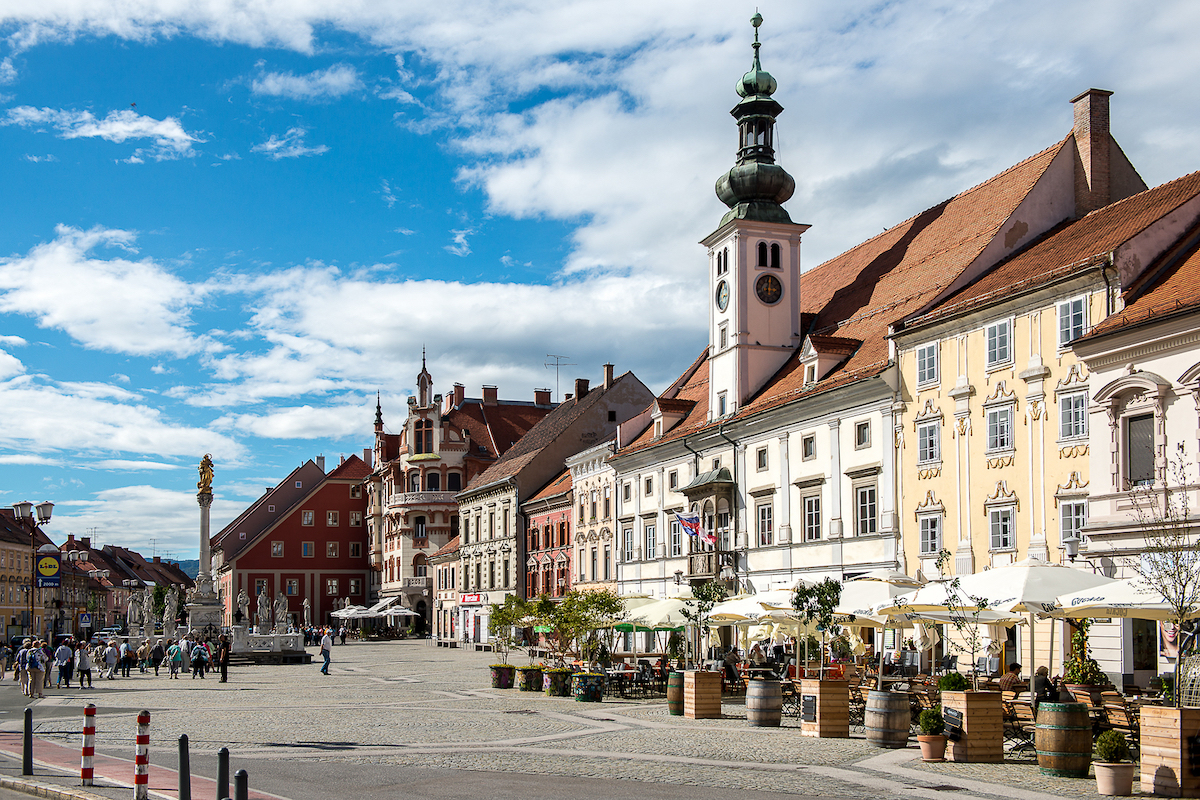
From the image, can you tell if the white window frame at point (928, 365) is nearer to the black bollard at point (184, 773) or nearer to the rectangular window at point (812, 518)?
the rectangular window at point (812, 518)

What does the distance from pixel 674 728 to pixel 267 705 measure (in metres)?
11.6

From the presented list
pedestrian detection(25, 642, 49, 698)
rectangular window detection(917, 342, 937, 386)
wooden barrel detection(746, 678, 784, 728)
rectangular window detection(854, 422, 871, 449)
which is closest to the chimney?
rectangular window detection(917, 342, 937, 386)

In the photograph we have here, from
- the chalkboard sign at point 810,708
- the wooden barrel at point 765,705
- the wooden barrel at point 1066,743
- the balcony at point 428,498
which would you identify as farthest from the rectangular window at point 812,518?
the balcony at point 428,498

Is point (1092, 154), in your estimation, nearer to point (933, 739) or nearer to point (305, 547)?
point (933, 739)

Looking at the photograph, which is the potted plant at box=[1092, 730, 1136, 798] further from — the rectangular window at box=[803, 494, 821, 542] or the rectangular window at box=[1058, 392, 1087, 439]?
the rectangular window at box=[803, 494, 821, 542]

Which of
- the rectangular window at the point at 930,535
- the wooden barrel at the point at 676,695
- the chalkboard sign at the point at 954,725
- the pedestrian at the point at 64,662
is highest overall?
the rectangular window at the point at 930,535

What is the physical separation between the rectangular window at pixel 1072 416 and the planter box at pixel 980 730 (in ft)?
40.5

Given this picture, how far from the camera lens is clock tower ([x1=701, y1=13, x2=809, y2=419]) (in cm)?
4731

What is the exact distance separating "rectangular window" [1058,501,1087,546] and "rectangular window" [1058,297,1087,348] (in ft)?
12.3

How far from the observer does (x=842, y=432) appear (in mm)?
39250

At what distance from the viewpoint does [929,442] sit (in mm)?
34875

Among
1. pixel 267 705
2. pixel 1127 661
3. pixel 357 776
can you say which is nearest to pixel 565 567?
pixel 267 705

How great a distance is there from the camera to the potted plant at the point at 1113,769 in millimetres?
14820

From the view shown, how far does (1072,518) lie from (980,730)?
12.3 meters
